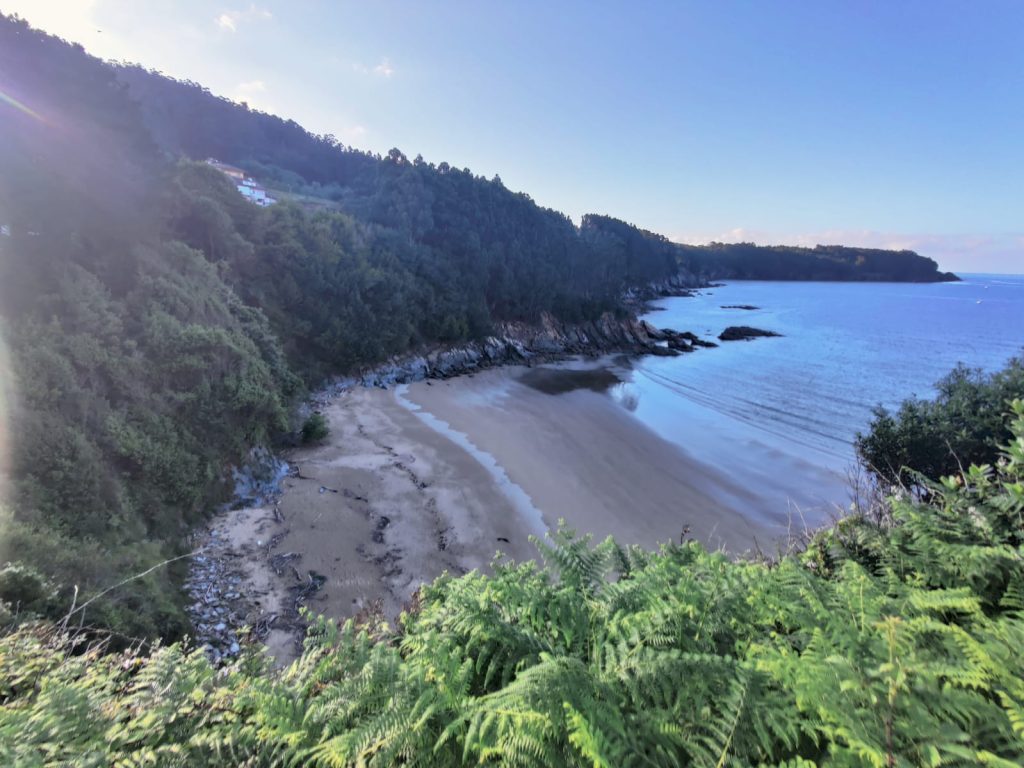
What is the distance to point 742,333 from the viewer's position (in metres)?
54.3

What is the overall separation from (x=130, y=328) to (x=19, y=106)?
27.8 ft

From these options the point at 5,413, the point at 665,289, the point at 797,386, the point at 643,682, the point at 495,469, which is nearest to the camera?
the point at 643,682

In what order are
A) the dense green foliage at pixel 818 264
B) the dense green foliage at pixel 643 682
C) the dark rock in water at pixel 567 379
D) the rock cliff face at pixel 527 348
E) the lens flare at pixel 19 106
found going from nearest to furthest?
the dense green foliage at pixel 643 682
the lens flare at pixel 19 106
the rock cliff face at pixel 527 348
the dark rock in water at pixel 567 379
the dense green foliage at pixel 818 264

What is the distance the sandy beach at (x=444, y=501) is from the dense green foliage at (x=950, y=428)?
150 inches

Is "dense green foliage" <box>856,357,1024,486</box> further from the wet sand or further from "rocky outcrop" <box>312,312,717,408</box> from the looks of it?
"rocky outcrop" <box>312,312,717,408</box>

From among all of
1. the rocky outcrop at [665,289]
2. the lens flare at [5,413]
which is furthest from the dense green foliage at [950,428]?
the rocky outcrop at [665,289]

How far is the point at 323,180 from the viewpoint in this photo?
74.4 metres

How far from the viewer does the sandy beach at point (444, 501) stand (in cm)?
1063

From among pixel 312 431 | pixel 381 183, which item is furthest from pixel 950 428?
pixel 381 183

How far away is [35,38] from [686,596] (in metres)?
25.8

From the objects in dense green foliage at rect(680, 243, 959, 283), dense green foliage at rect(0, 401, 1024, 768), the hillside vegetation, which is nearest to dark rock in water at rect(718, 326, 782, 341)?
the hillside vegetation

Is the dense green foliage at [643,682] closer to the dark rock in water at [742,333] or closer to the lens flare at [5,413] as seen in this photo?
the lens flare at [5,413]

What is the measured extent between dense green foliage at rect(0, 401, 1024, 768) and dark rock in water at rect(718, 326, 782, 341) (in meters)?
54.6

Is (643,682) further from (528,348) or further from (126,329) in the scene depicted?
(528,348)
